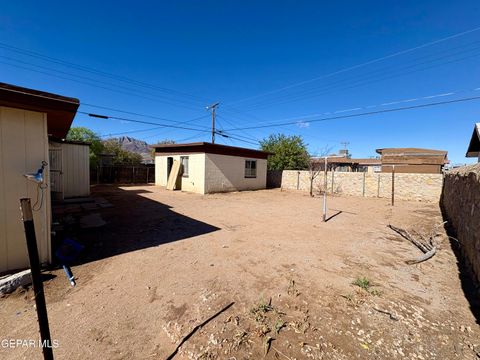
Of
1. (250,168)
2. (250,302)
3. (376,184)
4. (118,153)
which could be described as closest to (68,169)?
(250,168)

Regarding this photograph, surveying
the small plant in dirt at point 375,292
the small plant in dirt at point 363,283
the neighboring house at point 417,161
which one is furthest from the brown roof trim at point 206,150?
the neighboring house at point 417,161

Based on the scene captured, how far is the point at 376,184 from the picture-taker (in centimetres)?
1330

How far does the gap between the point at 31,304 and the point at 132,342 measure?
151 centimetres

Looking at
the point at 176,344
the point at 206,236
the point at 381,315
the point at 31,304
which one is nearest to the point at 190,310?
the point at 176,344

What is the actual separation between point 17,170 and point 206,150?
935cm

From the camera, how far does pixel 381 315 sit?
251cm

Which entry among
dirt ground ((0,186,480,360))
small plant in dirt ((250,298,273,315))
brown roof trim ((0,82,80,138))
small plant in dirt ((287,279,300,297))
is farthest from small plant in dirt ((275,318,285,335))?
brown roof trim ((0,82,80,138))

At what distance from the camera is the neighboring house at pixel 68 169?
28.7ft

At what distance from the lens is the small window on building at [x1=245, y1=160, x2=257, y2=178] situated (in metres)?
15.3

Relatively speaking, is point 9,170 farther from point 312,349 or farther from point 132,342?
point 312,349

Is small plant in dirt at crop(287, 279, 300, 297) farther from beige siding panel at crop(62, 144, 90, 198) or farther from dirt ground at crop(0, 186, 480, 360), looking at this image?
beige siding panel at crop(62, 144, 90, 198)

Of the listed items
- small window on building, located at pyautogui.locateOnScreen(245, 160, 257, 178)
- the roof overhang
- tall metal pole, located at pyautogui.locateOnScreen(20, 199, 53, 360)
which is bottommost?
tall metal pole, located at pyautogui.locateOnScreen(20, 199, 53, 360)

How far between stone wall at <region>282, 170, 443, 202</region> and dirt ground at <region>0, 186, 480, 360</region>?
8861 millimetres

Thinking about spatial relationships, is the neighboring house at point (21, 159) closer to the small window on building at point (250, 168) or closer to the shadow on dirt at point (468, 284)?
the shadow on dirt at point (468, 284)
